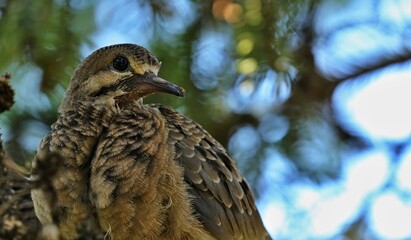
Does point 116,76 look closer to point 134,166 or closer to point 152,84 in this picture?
point 152,84

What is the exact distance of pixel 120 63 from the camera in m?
2.66

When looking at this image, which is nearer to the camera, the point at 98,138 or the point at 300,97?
the point at 98,138

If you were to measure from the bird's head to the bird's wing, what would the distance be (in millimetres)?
156

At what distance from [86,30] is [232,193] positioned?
30.7 inches

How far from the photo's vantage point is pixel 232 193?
8.71 ft

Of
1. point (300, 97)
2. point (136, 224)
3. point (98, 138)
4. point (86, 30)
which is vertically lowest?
point (136, 224)

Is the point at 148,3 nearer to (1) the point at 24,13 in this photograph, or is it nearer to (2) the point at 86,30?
(2) the point at 86,30

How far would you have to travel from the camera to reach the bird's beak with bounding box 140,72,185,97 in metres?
2.51

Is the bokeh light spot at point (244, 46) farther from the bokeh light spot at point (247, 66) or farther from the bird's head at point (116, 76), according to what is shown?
the bird's head at point (116, 76)

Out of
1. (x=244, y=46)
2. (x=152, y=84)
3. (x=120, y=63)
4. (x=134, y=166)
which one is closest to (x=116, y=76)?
(x=120, y=63)

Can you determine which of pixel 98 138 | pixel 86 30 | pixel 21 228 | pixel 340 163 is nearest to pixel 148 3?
pixel 86 30

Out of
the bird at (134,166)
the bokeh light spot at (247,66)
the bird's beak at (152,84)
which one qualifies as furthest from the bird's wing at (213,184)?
the bokeh light spot at (247,66)

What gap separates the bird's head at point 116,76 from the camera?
8.58ft

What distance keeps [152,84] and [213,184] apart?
15.4 inches
